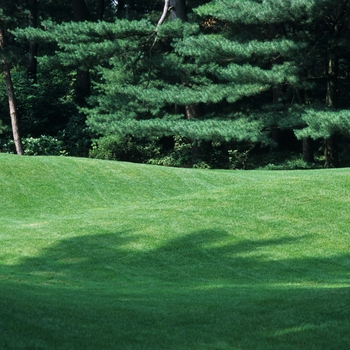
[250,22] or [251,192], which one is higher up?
[250,22]

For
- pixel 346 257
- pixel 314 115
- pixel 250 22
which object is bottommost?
pixel 346 257

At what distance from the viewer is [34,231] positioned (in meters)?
14.7

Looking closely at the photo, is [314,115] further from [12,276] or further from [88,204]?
[12,276]

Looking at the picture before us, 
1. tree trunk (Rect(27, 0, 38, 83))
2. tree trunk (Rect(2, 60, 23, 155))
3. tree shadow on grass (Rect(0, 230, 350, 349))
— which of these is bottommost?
tree shadow on grass (Rect(0, 230, 350, 349))

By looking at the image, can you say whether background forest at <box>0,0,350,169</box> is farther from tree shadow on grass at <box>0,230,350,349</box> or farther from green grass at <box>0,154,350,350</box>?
tree shadow on grass at <box>0,230,350,349</box>

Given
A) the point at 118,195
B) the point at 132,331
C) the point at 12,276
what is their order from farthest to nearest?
the point at 118,195
the point at 12,276
the point at 132,331

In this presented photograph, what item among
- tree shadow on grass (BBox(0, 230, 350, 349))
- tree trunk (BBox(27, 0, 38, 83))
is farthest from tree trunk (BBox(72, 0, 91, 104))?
tree shadow on grass (BBox(0, 230, 350, 349))

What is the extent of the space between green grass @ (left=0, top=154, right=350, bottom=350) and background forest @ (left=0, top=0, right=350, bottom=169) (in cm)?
648

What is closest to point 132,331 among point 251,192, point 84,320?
point 84,320

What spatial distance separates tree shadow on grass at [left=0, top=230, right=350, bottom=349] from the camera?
6.34 metres

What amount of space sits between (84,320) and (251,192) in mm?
10501

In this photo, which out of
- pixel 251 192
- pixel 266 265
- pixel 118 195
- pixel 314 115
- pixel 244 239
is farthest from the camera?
pixel 314 115

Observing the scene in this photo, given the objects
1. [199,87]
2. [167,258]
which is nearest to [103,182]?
[167,258]

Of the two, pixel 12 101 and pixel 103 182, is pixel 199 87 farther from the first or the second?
pixel 103 182
